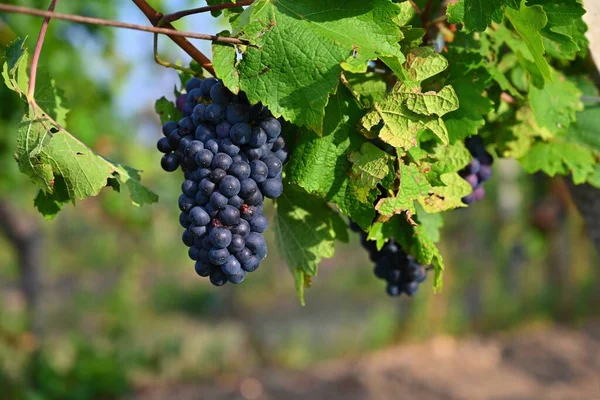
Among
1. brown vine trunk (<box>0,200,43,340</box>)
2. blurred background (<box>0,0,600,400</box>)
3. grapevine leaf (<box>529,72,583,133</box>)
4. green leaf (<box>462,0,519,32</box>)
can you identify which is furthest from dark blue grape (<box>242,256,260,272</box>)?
brown vine trunk (<box>0,200,43,340</box>)

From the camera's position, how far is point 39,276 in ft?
21.4

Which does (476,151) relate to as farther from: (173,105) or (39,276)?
(39,276)

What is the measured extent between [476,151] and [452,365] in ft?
20.6

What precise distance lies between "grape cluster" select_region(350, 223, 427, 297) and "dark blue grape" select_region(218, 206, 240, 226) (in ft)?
1.50

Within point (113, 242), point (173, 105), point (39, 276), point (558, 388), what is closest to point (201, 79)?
point (173, 105)

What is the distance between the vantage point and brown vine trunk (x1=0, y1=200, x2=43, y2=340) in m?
6.19

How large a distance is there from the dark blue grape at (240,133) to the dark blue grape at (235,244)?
0.58ft

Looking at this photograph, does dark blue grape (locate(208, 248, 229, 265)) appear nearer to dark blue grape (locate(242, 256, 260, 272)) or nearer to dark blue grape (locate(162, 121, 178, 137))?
dark blue grape (locate(242, 256, 260, 272))

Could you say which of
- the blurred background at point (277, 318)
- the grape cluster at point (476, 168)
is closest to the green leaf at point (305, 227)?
the grape cluster at point (476, 168)

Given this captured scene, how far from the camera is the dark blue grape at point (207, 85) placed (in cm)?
120

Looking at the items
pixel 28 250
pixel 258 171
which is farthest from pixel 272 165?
pixel 28 250

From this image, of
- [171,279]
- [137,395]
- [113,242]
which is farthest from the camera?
[113,242]

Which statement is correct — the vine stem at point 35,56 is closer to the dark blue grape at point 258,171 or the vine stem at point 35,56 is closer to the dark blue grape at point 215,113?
the dark blue grape at point 215,113

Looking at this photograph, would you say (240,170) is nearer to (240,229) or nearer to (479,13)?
(240,229)
